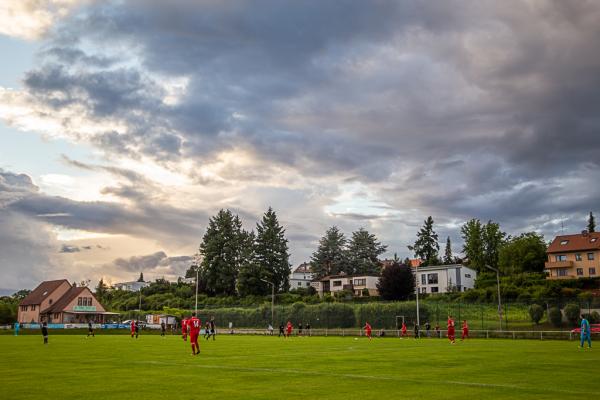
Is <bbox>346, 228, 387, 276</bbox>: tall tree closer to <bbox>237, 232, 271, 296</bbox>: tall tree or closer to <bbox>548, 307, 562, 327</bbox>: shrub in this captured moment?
<bbox>237, 232, 271, 296</bbox>: tall tree

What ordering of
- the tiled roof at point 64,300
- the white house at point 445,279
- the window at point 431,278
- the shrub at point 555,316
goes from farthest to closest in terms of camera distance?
the window at point 431,278 < the tiled roof at point 64,300 < the white house at point 445,279 < the shrub at point 555,316

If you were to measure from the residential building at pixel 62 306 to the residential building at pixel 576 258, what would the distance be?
84.7 metres

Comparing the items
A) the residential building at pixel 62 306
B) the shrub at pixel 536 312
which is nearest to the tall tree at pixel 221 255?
the residential building at pixel 62 306

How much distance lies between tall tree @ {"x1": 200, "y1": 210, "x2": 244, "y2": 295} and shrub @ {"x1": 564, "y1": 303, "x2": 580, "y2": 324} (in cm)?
8368

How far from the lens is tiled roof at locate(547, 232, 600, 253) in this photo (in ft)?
333

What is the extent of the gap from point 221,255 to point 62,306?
3509 centimetres

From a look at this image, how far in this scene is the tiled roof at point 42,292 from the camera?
118m

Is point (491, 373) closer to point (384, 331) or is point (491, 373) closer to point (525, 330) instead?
point (525, 330)

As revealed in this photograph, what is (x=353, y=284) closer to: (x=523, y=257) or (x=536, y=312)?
(x=523, y=257)

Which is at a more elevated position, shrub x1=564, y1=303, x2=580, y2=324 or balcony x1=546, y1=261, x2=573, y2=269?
balcony x1=546, y1=261, x2=573, y2=269

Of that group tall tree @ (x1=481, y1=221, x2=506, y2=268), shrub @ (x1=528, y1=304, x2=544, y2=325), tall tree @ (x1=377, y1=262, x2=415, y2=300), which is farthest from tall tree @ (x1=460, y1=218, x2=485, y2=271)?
shrub @ (x1=528, y1=304, x2=544, y2=325)

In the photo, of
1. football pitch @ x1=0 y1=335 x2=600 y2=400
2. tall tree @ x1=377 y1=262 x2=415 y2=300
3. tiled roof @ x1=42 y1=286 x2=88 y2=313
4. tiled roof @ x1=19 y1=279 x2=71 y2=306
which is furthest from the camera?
tiled roof @ x1=19 y1=279 x2=71 y2=306

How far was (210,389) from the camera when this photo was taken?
15344mm

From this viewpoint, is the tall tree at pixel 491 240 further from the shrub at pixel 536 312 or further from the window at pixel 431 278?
the shrub at pixel 536 312
